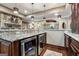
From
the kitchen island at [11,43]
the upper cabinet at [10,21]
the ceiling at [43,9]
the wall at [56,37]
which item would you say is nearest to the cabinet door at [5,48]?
the kitchen island at [11,43]

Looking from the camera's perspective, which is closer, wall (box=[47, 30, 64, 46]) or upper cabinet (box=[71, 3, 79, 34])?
wall (box=[47, 30, 64, 46])

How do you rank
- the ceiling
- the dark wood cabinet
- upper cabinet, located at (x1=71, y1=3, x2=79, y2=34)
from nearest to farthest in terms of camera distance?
the dark wood cabinet < the ceiling < upper cabinet, located at (x1=71, y1=3, x2=79, y2=34)

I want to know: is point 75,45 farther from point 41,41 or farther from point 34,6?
point 34,6

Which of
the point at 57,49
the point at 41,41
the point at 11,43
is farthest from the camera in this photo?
the point at 41,41

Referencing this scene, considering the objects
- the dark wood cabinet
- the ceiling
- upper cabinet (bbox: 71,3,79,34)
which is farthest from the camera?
upper cabinet (bbox: 71,3,79,34)

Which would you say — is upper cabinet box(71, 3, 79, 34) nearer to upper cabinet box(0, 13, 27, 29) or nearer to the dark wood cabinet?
upper cabinet box(0, 13, 27, 29)

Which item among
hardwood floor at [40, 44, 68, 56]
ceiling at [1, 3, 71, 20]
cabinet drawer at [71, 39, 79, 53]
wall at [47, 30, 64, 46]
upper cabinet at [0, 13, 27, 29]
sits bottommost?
hardwood floor at [40, 44, 68, 56]

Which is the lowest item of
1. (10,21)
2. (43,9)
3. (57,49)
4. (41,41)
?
(57,49)

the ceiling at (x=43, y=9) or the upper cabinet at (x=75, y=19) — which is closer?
the ceiling at (x=43, y=9)

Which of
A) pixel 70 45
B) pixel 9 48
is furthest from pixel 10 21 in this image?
pixel 70 45

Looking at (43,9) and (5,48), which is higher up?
(43,9)

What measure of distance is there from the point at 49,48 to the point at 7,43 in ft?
1.93

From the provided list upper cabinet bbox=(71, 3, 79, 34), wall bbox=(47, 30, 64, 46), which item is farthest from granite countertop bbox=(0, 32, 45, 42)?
upper cabinet bbox=(71, 3, 79, 34)

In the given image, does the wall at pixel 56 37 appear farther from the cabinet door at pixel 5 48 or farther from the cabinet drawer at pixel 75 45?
the cabinet door at pixel 5 48
